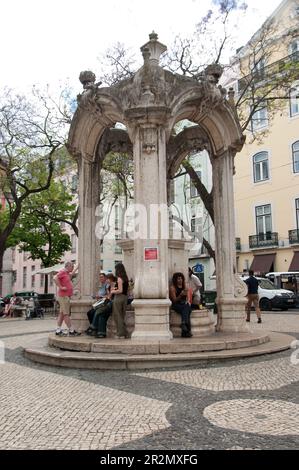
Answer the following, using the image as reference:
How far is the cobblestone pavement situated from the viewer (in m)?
4.04

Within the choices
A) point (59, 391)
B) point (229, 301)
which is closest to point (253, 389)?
point (59, 391)

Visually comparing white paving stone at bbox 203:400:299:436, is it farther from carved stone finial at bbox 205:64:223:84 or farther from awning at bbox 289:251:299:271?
awning at bbox 289:251:299:271

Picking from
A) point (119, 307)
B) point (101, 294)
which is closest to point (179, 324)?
point (119, 307)

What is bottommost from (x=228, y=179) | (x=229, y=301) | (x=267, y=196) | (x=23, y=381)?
(x=23, y=381)

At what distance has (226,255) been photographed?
10.9 metres

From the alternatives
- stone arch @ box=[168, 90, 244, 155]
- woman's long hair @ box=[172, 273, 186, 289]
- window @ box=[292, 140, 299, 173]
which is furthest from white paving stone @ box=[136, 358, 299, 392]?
window @ box=[292, 140, 299, 173]

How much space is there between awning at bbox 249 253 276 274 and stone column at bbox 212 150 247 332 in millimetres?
26921

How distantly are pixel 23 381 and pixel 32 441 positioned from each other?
118 inches

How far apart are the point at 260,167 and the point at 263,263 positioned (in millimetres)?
8283

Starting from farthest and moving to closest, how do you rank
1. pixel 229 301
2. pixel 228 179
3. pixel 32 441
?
pixel 228 179
pixel 229 301
pixel 32 441

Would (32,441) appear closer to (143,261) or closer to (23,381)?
(23,381)

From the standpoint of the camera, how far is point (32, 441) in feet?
13.4

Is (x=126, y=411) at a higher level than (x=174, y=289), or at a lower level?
lower

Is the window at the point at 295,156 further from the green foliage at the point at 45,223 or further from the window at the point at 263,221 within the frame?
the green foliage at the point at 45,223
